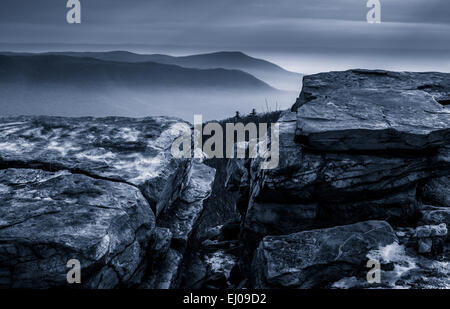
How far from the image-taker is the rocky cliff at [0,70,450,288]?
3762mm

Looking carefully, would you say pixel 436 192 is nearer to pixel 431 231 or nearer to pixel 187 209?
pixel 431 231

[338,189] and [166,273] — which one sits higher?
[338,189]

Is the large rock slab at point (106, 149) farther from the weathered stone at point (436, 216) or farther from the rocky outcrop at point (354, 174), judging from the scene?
the weathered stone at point (436, 216)

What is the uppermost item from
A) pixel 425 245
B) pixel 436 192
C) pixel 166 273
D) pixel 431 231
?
pixel 436 192

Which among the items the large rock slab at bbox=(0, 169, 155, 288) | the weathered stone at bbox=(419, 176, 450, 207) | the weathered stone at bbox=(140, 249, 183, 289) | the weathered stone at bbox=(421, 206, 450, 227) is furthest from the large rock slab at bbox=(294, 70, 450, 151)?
the large rock slab at bbox=(0, 169, 155, 288)

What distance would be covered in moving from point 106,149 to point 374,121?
3484 mm

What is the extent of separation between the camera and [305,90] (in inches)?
289

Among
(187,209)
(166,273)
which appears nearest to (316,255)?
(166,273)

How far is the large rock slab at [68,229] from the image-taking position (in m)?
3.35

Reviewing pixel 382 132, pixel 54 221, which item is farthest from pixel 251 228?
pixel 54 221

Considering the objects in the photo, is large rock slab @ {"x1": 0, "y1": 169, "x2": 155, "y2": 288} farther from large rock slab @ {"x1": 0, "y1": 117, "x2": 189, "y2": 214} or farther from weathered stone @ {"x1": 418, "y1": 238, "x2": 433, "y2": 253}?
weathered stone @ {"x1": 418, "y1": 238, "x2": 433, "y2": 253}

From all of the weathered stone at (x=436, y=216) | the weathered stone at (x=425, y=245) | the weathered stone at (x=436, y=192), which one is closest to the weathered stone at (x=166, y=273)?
the weathered stone at (x=425, y=245)

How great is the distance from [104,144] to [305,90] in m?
3.77

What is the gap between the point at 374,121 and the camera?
5.25m
